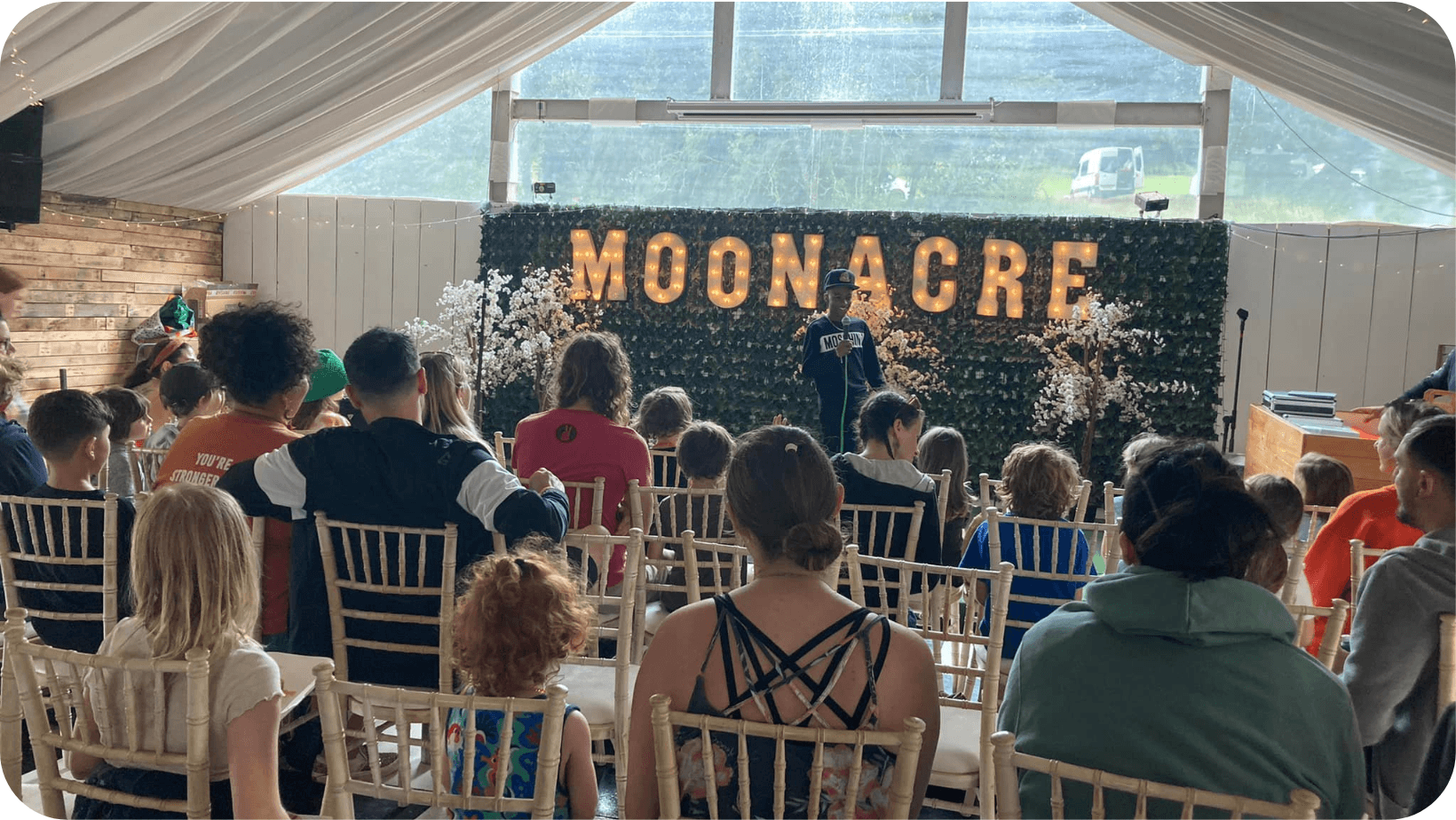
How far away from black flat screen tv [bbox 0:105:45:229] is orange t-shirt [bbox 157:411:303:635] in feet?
14.8

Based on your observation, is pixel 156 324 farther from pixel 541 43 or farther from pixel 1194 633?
pixel 1194 633

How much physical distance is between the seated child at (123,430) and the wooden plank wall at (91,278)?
403 cm

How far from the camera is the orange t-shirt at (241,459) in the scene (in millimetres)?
2619

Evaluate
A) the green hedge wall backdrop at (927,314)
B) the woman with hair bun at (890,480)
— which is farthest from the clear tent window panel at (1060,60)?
the woman with hair bun at (890,480)

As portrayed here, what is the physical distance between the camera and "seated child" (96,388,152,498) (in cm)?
373

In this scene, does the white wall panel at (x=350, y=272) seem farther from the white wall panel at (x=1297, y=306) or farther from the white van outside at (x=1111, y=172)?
the white wall panel at (x=1297, y=306)

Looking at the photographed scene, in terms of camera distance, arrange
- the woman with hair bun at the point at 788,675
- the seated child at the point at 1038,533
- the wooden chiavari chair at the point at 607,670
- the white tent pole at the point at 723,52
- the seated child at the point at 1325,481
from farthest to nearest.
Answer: the white tent pole at the point at 723,52 < the seated child at the point at 1325,481 < the seated child at the point at 1038,533 < the wooden chiavari chair at the point at 607,670 < the woman with hair bun at the point at 788,675

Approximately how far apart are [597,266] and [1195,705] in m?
7.78

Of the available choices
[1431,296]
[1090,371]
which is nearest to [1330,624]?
[1090,371]

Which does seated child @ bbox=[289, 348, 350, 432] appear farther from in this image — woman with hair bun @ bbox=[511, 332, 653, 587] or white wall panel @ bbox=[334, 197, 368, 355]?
white wall panel @ bbox=[334, 197, 368, 355]

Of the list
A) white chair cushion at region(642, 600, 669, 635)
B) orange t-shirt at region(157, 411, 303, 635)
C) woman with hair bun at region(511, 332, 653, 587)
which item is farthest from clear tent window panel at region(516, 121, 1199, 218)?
orange t-shirt at region(157, 411, 303, 635)

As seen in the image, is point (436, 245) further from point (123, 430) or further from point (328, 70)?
point (123, 430)

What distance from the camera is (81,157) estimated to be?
6684mm

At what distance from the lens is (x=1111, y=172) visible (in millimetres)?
8742
